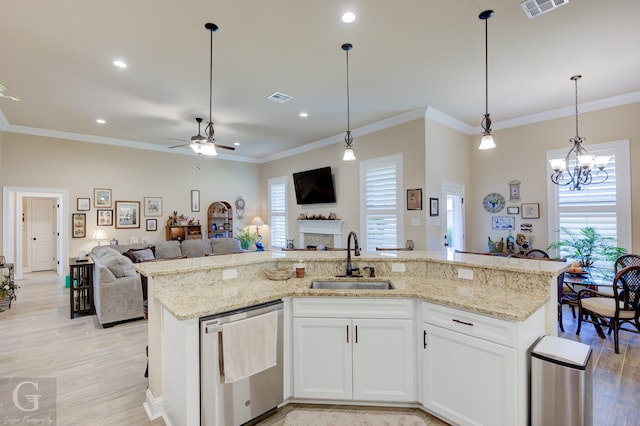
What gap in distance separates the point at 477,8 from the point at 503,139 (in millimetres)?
3812

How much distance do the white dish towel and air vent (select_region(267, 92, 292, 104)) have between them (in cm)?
338

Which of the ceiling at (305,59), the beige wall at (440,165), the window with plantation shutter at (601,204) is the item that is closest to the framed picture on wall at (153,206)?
the ceiling at (305,59)

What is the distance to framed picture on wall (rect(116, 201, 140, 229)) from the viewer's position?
7094 mm

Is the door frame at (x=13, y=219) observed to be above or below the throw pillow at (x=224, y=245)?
above

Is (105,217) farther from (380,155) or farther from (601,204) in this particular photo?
(601,204)

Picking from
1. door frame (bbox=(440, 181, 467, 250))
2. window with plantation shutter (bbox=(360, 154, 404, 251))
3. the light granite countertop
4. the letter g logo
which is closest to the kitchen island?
the light granite countertop

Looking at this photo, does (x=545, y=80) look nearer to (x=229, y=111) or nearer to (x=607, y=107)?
(x=607, y=107)

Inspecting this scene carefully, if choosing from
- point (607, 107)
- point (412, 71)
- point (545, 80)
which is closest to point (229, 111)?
point (412, 71)

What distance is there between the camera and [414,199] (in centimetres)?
523

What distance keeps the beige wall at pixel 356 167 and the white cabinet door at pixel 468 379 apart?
3135 mm

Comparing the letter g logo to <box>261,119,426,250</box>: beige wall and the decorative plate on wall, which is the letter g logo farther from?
the decorative plate on wall

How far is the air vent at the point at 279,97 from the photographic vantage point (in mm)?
4469

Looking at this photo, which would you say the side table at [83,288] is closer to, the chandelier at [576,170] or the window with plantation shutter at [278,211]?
the window with plantation shutter at [278,211]

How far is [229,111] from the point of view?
16.9ft
